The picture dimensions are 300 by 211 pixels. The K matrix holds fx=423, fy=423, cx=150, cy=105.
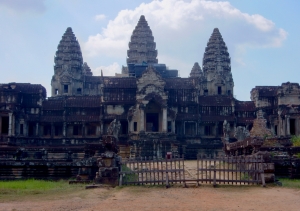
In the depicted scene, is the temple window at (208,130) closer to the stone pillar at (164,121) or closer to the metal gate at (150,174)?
the stone pillar at (164,121)

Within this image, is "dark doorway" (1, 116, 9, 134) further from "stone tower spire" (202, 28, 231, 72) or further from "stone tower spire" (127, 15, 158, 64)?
"stone tower spire" (202, 28, 231, 72)

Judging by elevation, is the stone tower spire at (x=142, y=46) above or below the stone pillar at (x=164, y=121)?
above

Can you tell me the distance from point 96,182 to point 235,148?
1177 cm


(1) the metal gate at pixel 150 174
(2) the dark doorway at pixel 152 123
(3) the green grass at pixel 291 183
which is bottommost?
(3) the green grass at pixel 291 183

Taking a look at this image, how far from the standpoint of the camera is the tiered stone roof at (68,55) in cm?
6462

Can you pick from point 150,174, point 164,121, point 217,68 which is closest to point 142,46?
point 217,68

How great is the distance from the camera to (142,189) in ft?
57.2

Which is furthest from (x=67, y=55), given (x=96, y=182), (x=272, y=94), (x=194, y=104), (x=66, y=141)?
(x=96, y=182)

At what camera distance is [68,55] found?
64.9 metres

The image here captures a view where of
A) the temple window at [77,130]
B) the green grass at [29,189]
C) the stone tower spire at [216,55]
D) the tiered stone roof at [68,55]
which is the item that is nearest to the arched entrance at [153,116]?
the temple window at [77,130]

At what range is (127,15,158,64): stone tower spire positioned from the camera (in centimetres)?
7138

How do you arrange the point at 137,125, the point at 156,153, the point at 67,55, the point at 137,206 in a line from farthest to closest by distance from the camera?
the point at 67,55 < the point at 137,125 < the point at 156,153 < the point at 137,206

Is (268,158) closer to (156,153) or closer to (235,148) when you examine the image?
(235,148)

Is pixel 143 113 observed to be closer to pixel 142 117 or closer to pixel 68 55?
pixel 142 117
